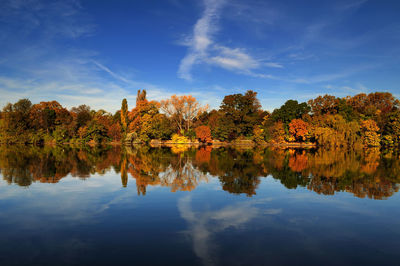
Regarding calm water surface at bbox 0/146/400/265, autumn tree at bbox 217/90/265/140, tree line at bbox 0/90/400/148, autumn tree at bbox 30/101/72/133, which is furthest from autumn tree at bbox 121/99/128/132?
calm water surface at bbox 0/146/400/265

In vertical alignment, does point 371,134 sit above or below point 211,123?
below

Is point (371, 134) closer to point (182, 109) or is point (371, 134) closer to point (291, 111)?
point (291, 111)

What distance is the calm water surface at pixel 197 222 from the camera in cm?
435

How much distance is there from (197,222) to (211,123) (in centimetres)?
5114

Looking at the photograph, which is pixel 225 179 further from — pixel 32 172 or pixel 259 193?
pixel 32 172

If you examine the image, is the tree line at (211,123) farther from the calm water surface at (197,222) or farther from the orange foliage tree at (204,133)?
the calm water surface at (197,222)

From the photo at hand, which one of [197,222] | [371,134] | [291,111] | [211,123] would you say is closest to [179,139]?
[211,123]

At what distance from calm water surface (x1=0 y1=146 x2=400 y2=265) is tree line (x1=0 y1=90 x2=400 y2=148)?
41.5 metres

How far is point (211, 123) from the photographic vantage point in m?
56.9

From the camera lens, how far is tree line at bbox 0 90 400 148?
160ft

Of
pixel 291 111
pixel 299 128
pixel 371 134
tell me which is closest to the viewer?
pixel 371 134

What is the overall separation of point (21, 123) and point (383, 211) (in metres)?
61.6

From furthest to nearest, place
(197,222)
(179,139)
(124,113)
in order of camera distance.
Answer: (179,139) < (124,113) < (197,222)

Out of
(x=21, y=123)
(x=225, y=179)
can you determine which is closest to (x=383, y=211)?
(x=225, y=179)
